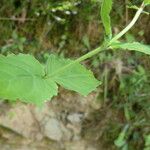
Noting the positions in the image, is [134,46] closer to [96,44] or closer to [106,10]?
[106,10]

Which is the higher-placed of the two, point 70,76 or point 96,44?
point 96,44

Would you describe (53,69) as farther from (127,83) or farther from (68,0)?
(127,83)

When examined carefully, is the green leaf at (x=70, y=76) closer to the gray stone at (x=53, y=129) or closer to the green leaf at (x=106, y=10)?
the green leaf at (x=106, y=10)

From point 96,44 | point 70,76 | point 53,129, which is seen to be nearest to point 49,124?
point 53,129

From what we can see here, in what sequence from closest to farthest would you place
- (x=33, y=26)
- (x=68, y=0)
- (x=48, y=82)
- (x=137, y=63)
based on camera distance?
(x=48, y=82), (x=68, y=0), (x=33, y=26), (x=137, y=63)

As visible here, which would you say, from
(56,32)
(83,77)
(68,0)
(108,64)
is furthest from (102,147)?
(83,77)

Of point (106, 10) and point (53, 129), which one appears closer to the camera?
A: point (106, 10)
